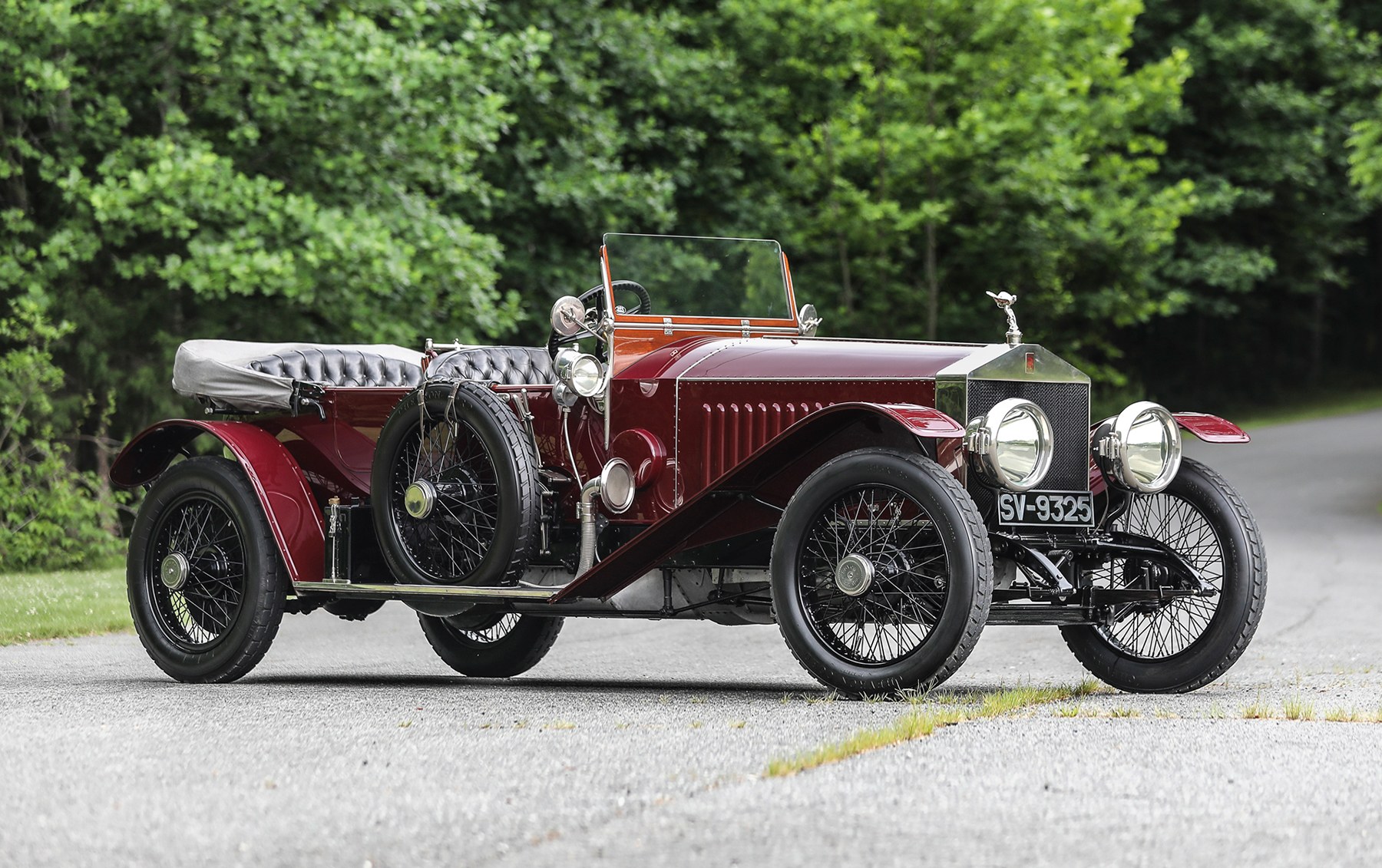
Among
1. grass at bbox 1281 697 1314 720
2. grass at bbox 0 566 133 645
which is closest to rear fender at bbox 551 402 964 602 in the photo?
grass at bbox 1281 697 1314 720

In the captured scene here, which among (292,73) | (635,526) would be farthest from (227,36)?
(635,526)

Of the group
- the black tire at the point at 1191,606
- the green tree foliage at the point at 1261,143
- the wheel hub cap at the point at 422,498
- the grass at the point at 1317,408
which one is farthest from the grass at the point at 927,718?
the green tree foliage at the point at 1261,143

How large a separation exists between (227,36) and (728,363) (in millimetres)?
11627

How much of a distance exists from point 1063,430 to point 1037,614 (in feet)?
2.93

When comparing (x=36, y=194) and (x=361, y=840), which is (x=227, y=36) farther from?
(x=361, y=840)

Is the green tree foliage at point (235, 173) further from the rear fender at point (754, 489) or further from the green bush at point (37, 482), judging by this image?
the rear fender at point (754, 489)

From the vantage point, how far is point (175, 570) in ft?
27.6

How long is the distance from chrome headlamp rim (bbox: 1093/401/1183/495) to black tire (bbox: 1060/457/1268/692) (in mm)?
134

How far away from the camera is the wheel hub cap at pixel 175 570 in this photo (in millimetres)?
8375

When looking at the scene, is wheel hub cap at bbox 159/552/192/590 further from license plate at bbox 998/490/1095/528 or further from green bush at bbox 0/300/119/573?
green bush at bbox 0/300/119/573

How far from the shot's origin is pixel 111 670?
29.1 feet

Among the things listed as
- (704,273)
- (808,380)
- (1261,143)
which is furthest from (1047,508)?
(1261,143)

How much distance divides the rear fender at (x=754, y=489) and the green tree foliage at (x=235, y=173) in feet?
33.7

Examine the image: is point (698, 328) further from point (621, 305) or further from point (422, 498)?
point (422, 498)
